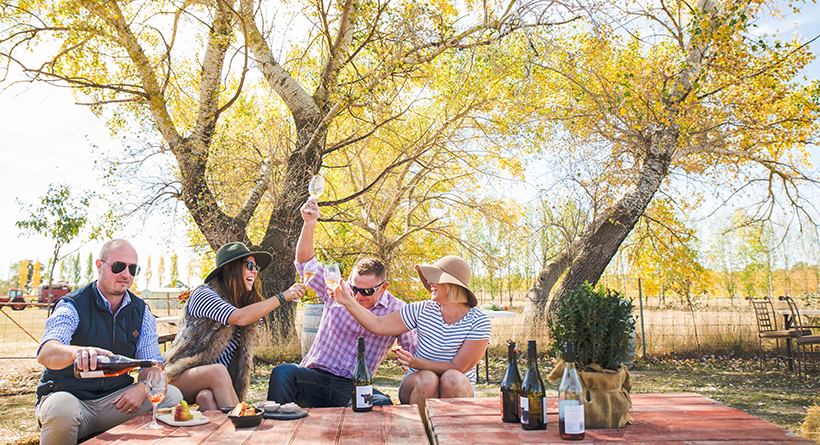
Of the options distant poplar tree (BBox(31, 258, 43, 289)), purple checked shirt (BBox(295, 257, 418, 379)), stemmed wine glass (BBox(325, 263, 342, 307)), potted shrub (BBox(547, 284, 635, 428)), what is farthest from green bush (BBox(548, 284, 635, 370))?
distant poplar tree (BBox(31, 258, 43, 289))

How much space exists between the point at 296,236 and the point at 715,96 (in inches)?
320

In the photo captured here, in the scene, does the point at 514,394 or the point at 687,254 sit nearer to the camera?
the point at 514,394

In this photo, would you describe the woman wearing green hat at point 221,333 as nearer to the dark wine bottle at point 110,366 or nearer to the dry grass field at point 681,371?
the dark wine bottle at point 110,366

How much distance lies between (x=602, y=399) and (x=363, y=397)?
1.02 metres

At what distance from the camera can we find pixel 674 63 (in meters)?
10.9

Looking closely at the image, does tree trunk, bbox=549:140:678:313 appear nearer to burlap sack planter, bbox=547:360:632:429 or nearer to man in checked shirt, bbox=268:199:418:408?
man in checked shirt, bbox=268:199:418:408

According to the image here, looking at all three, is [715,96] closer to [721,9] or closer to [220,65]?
[721,9]

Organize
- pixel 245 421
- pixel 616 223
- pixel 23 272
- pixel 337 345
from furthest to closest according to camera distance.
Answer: pixel 23 272 < pixel 616 223 < pixel 337 345 < pixel 245 421

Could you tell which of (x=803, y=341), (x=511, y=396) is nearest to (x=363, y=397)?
(x=511, y=396)

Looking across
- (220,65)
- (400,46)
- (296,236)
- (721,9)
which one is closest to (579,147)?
(721,9)

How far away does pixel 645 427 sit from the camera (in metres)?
2.15

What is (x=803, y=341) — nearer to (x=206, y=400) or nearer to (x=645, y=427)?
(x=645, y=427)

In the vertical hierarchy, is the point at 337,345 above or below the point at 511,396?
above

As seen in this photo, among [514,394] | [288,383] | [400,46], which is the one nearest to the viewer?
[514,394]
